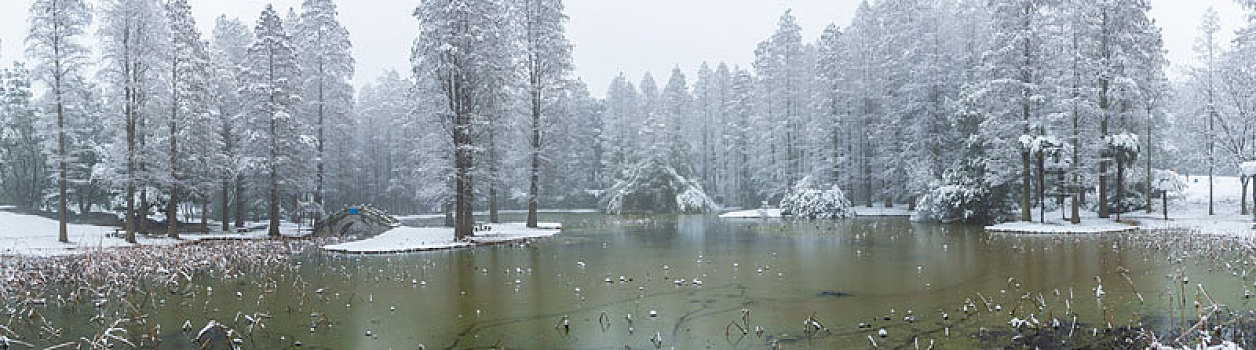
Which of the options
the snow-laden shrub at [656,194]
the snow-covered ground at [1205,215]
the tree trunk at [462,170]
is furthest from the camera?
the snow-laden shrub at [656,194]

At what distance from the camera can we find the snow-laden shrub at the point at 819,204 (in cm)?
4100

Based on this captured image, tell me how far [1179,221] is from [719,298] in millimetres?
27454

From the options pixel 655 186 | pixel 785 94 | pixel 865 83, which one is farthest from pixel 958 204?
pixel 655 186

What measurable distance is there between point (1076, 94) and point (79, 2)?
40373 mm

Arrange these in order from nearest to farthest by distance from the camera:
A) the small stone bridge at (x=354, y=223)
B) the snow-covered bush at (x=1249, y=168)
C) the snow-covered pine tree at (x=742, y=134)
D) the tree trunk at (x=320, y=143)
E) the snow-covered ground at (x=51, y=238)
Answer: the snow-covered ground at (x=51, y=238) < the snow-covered bush at (x=1249, y=168) < the small stone bridge at (x=354, y=223) < the tree trunk at (x=320, y=143) < the snow-covered pine tree at (x=742, y=134)

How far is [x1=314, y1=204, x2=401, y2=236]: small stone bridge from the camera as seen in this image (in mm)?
33500

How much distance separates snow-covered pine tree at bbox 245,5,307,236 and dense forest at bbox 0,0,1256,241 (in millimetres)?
103

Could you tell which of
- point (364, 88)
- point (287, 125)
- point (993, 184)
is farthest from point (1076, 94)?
point (364, 88)

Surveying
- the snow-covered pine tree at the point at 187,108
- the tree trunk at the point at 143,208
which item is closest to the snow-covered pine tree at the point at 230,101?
the snow-covered pine tree at the point at 187,108

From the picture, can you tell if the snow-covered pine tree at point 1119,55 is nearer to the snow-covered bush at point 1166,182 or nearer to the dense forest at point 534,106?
the dense forest at point 534,106

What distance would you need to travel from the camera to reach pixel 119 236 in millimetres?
30078

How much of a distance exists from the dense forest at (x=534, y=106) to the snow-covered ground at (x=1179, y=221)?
129cm

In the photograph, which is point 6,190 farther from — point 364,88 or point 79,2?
point 79,2

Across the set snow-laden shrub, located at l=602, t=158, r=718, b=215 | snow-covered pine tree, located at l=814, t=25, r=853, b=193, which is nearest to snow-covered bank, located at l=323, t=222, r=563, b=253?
snow-covered pine tree, located at l=814, t=25, r=853, b=193
